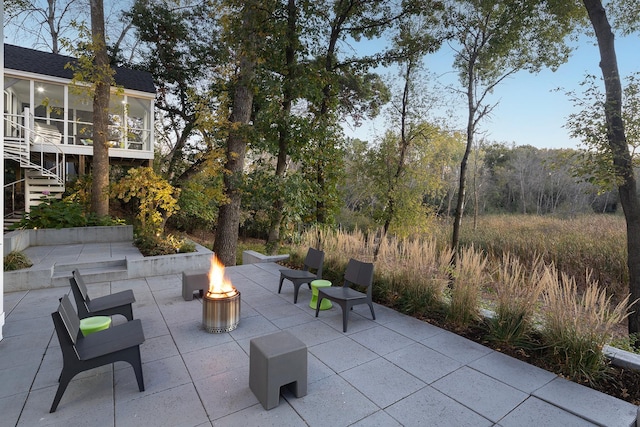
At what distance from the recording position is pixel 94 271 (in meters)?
5.79

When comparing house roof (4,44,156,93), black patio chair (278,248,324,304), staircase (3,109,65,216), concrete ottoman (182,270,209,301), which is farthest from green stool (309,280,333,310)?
house roof (4,44,156,93)

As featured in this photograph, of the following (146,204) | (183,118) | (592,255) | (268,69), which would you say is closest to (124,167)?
(183,118)

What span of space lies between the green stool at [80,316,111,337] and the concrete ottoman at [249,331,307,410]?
1.72 m

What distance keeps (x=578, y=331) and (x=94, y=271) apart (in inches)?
282

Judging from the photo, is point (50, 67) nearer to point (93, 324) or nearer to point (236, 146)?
point (236, 146)

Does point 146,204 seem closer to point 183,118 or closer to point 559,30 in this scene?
point 183,118

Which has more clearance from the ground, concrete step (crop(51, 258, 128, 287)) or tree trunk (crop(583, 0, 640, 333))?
tree trunk (crop(583, 0, 640, 333))

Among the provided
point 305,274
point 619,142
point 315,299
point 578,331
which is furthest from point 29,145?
point 619,142

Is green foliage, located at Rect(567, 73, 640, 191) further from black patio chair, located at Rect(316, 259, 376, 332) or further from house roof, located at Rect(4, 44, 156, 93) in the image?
house roof, located at Rect(4, 44, 156, 93)

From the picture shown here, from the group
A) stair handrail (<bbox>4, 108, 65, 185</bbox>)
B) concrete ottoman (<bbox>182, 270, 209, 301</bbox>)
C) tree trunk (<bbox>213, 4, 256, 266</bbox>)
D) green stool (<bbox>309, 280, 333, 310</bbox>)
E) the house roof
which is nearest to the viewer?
green stool (<bbox>309, 280, 333, 310</bbox>)

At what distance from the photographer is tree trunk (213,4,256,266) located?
7121mm

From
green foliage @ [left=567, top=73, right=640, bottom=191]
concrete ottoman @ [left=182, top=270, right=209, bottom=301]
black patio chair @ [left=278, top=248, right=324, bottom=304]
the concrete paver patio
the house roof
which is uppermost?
the house roof

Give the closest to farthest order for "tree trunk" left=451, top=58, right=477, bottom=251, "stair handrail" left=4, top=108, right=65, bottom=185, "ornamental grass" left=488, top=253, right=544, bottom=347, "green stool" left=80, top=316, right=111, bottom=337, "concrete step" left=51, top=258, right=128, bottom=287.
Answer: "green stool" left=80, top=316, right=111, bottom=337 → "ornamental grass" left=488, top=253, right=544, bottom=347 → "concrete step" left=51, top=258, right=128, bottom=287 → "tree trunk" left=451, top=58, right=477, bottom=251 → "stair handrail" left=4, top=108, right=65, bottom=185

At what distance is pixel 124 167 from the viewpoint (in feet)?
46.6
